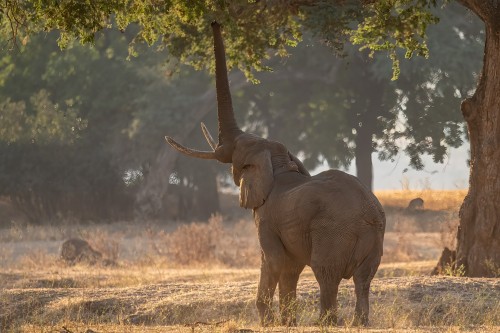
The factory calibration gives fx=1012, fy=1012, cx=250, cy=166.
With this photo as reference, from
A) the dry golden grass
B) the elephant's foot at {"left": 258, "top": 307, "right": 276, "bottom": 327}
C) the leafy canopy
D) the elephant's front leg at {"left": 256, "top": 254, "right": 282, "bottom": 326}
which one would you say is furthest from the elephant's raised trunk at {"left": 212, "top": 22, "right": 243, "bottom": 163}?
the dry golden grass

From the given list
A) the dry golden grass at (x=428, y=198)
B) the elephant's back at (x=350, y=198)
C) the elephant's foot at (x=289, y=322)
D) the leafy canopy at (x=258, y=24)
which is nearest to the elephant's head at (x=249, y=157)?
the elephant's back at (x=350, y=198)

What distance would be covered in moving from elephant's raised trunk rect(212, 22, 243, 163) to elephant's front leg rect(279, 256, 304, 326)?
204cm

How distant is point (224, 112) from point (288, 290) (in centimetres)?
285

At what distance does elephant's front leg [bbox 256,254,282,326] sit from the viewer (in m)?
11.5

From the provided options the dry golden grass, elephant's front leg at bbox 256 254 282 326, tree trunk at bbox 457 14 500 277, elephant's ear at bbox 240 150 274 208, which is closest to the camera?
elephant's front leg at bbox 256 254 282 326

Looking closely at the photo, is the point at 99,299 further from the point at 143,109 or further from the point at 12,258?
the point at 143,109

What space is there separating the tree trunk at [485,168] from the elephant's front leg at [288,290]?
19.1 ft

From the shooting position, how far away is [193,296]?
1507 cm

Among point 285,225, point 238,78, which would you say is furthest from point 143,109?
point 285,225

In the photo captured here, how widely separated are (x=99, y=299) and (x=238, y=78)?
24.4m

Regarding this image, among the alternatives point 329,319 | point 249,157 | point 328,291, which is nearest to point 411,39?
point 249,157

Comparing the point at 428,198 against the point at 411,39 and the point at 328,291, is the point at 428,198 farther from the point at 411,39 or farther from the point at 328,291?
the point at 328,291

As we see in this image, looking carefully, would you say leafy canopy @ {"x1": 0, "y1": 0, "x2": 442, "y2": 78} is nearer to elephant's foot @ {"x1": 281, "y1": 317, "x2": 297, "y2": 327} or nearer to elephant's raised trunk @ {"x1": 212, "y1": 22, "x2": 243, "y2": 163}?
elephant's raised trunk @ {"x1": 212, "y1": 22, "x2": 243, "y2": 163}

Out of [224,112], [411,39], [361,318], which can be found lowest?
[361,318]
